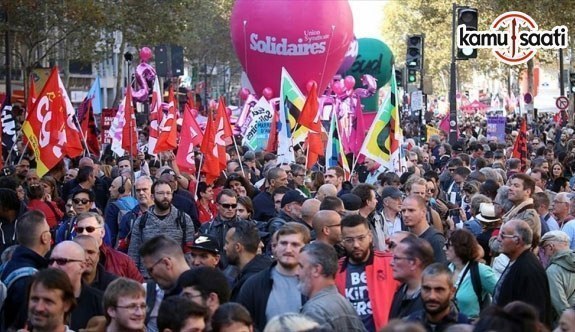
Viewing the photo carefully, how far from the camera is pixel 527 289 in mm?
8625

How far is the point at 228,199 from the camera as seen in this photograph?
1177 cm

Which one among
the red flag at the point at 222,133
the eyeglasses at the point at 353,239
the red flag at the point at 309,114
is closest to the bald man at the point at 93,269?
the eyeglasses at the point at 353,239

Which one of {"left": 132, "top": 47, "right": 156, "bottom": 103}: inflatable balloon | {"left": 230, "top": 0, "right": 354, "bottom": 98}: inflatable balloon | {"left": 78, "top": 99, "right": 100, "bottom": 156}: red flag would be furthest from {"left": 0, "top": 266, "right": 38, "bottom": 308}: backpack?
{"left": 230, "top": 0, "right": 354, "bottom": 98}: inflatable balloon

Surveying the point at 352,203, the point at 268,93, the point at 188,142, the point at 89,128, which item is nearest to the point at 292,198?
the point at 352,203

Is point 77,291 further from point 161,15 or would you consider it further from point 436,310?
point 161,15

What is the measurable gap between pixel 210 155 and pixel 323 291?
34.5 ft

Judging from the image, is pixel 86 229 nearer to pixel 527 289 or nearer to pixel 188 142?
pixel 527 289

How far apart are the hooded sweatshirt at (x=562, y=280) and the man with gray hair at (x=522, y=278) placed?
687mm

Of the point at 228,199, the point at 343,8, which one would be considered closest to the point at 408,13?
the point at 343,8

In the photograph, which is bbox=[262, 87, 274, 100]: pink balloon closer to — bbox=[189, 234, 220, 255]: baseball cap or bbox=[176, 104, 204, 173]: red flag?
bbox=[176, 104, 204, 173]: red flag

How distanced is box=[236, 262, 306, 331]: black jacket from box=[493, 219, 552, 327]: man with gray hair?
4.69 ft

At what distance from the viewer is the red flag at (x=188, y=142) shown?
60.1ft

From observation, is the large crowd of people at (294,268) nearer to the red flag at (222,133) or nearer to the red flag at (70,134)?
the red flag at (70,134)

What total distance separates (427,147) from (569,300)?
1917 cm
